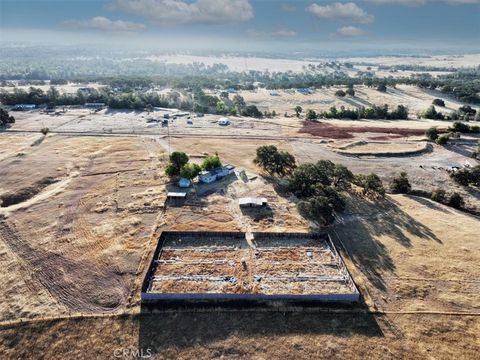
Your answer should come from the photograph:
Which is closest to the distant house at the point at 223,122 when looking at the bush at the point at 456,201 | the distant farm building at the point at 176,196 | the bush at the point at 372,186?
the distant farm building at the point at 176,196

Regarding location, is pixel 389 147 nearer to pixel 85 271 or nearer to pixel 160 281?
pixel 160 281

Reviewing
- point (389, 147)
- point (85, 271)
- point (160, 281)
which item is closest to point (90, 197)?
point (85, 271)

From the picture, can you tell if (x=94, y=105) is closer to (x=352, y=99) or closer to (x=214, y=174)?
(x=214, y=174)

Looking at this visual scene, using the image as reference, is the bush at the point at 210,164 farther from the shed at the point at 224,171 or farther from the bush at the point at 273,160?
the bush at the point at 273,160

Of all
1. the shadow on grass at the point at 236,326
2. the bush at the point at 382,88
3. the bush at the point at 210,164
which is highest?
the bush at the point at 382,88

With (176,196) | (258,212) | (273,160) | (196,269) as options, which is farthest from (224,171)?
(196,269)

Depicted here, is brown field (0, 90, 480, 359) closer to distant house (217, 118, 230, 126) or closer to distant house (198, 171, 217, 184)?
distant house (198, 171, 217, 184)

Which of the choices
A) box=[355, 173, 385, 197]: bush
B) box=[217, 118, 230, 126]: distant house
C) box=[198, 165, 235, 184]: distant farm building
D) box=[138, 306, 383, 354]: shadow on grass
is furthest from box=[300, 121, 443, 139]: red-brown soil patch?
box=[138, 306, 383, 354]: shadow on grass

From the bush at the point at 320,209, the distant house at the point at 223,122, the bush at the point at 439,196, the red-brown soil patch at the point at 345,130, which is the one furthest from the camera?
the distant house at the point at 223,122
